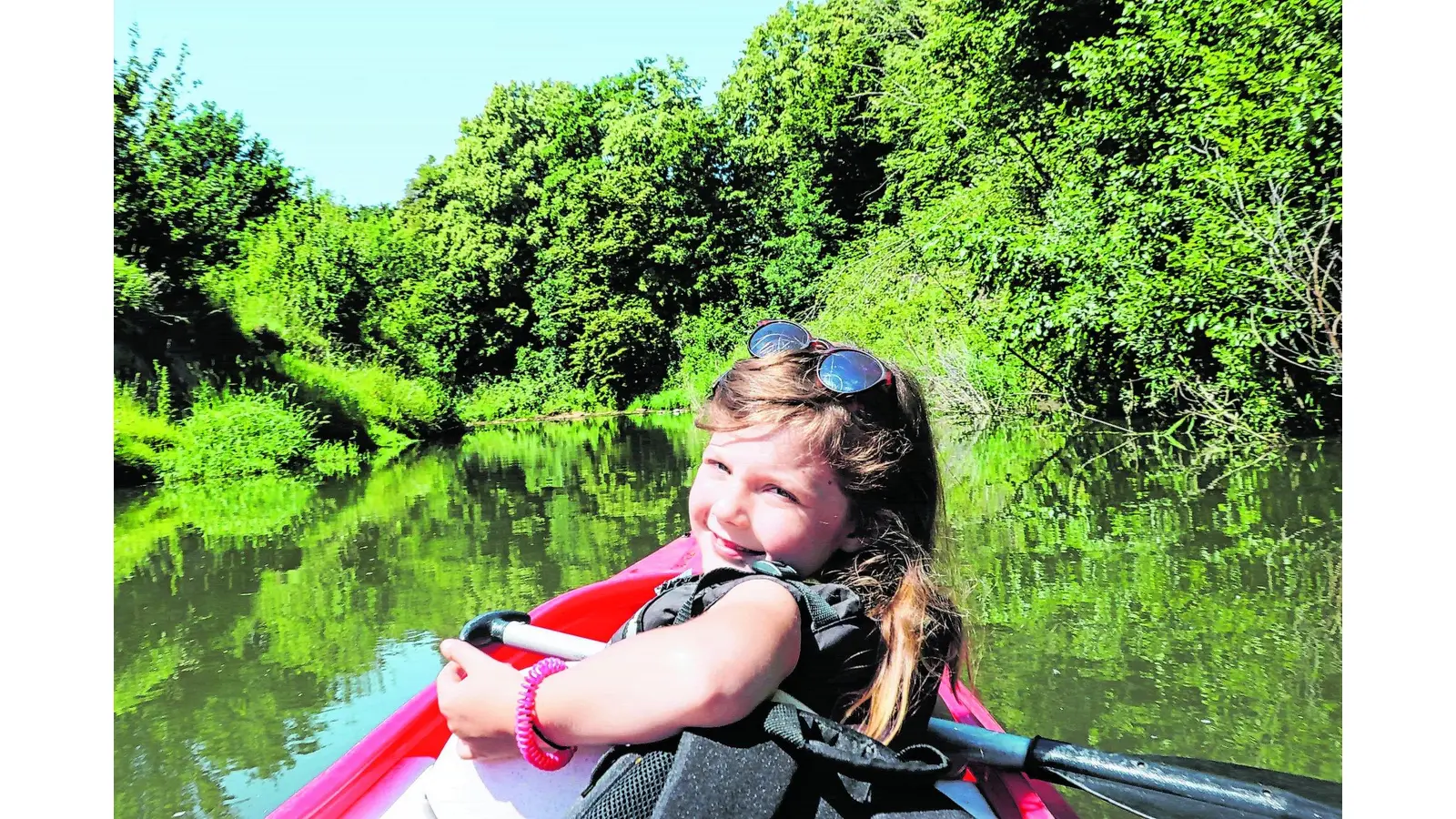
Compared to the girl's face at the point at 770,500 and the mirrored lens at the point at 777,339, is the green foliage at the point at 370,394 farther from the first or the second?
the girl's face at the point at 770,500

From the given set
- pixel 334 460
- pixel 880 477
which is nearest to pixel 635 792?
pixel 880 477

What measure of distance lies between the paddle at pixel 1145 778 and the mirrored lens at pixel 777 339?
1.90 ft

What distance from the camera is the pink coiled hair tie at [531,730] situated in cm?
94

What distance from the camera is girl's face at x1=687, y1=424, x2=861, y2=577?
1075mm

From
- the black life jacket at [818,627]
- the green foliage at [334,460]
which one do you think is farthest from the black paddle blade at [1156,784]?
the green foliage at [334,460]

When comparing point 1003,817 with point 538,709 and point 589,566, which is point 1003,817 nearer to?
point 538,709

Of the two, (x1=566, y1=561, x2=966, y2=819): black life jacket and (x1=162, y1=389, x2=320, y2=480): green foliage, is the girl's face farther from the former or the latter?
(x1=162, y1=389, x2=320, y2=480): green foliage

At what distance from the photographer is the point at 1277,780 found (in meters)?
1.35

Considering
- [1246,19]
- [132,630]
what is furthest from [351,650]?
[1246,19]

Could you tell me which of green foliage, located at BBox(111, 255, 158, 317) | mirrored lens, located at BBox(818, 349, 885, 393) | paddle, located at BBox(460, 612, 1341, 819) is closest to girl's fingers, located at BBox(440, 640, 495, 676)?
mirrored lens, located at BBox(818, 349, 885, 393)

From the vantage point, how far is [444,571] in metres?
4.38

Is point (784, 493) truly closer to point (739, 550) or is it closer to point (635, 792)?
point (739, 550)

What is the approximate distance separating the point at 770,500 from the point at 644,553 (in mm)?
3558

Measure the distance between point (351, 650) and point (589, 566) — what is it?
1.20 metres
